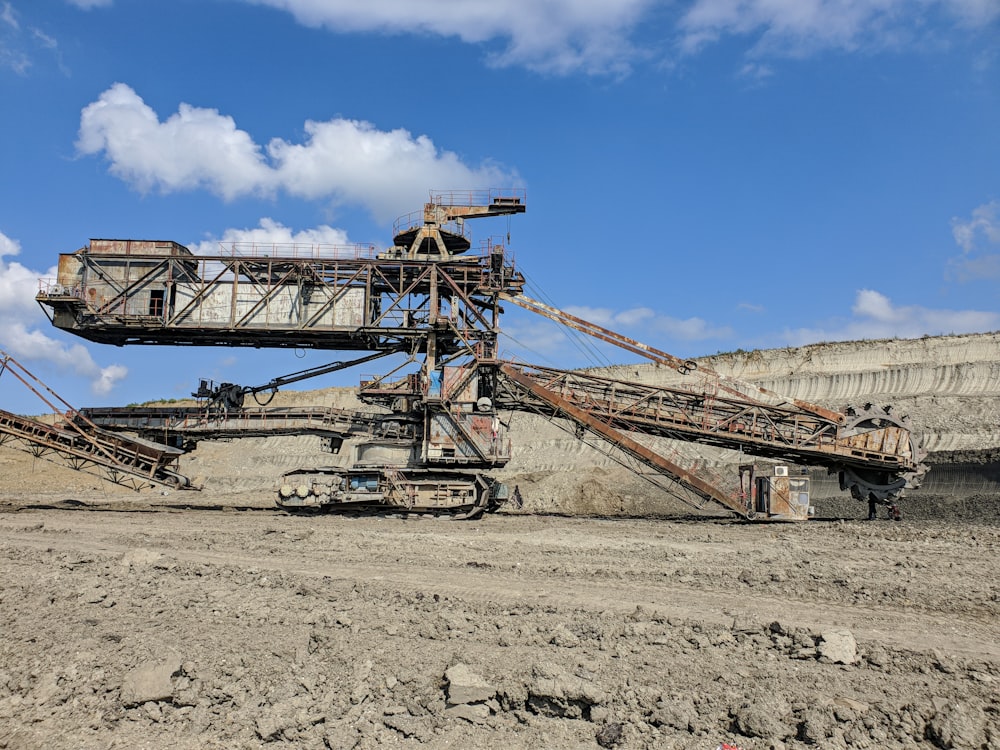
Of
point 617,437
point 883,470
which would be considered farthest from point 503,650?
point 883,470

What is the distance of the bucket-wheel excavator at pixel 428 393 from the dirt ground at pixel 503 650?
8.47 m

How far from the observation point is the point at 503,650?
7.09 metres

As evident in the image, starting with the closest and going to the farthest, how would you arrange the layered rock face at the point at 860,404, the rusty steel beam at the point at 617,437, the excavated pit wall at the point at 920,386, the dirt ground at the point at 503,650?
the dirt ground at the point at 503,650 → the rusty steel beam at the point at 617,437 → the excavated pit wall at the point at 920,386 → the layered rock face at the point at 860,404

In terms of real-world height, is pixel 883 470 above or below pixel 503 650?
above

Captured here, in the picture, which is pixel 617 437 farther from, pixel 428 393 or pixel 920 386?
pixel 920 386

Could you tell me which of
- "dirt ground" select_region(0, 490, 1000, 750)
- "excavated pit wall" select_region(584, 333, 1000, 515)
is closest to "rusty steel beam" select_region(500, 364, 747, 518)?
"excavated pit wall" select_region(584, 333, 1000, 515)

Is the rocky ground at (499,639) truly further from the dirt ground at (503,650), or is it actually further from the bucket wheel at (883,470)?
the bucket wheel at (883,470)

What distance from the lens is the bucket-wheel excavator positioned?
21.5 metres

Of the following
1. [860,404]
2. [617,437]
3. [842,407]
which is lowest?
[617,437]

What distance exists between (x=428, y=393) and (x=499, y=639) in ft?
52.2

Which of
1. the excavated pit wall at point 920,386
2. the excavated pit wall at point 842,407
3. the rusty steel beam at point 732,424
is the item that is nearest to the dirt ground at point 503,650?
the rusty steel beam at point 732,424

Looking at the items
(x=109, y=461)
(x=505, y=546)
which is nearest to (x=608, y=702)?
(x=505, y=546)

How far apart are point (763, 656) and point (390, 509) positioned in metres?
16.2

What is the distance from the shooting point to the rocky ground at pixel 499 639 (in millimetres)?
5586
